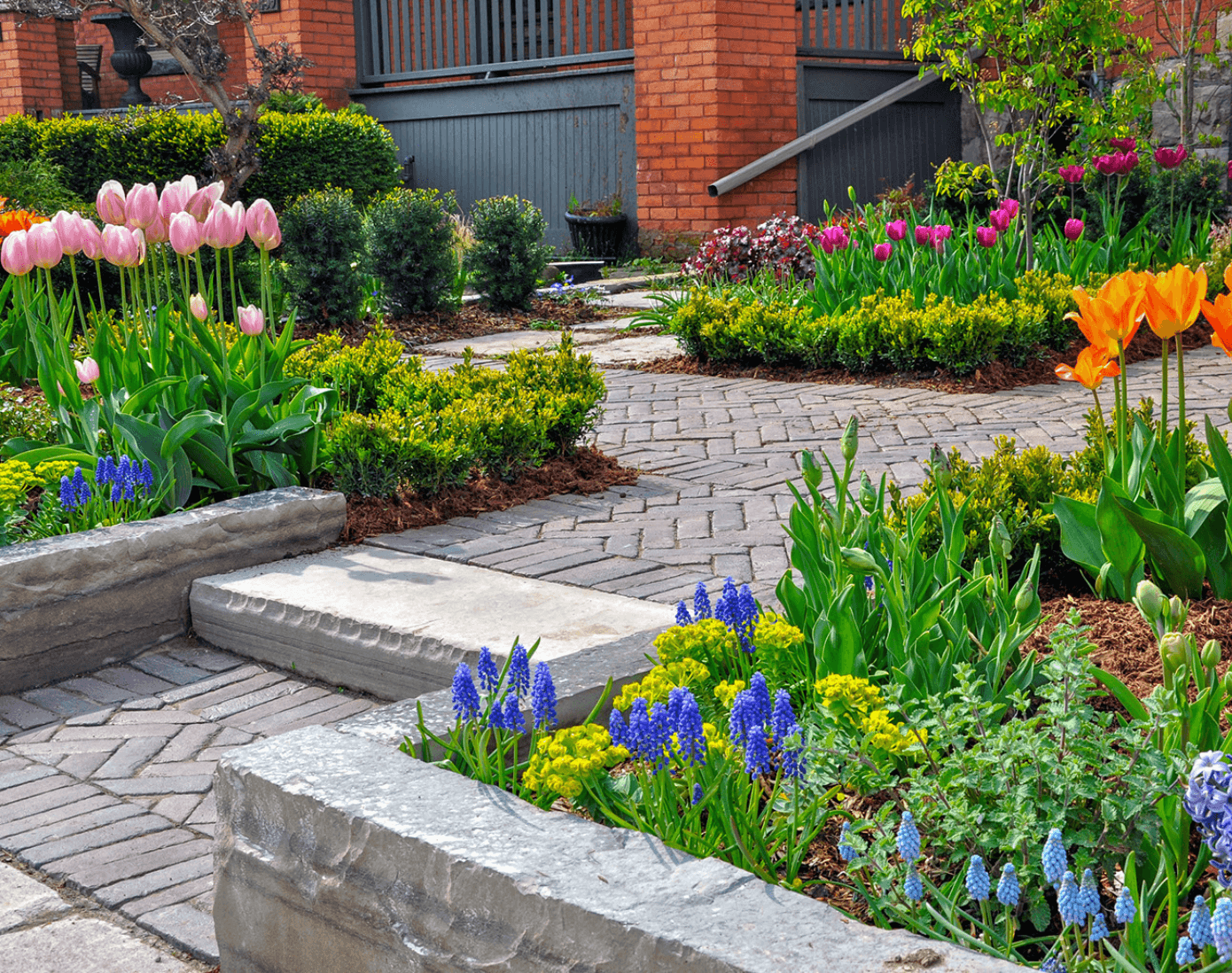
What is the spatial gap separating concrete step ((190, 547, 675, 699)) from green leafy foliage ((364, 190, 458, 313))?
5567mm

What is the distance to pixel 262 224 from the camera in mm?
4301

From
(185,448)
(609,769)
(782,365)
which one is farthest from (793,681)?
(782,365)

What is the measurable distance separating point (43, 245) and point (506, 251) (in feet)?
19.8

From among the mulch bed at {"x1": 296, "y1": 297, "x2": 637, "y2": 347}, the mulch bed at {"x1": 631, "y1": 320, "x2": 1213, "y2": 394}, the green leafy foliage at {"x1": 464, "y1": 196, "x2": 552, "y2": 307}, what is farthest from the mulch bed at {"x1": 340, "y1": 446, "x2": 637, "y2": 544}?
the green leafy foliage at {"x1": 464, "y1": 196, "x2": 552, "y2": 307}

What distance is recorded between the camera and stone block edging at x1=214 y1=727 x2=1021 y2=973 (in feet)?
5.26

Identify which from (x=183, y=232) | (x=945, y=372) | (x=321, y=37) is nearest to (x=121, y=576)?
(x=183, y=232)

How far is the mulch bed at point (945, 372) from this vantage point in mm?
7035

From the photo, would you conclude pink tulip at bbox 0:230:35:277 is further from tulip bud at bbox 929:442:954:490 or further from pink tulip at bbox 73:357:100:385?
tulip bud at bbox 929:442:954:490

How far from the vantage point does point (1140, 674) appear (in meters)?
2.46

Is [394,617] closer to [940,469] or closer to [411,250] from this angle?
[940,469]

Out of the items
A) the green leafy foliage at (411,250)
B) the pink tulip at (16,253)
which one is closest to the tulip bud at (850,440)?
the pink tulip at (16,253)

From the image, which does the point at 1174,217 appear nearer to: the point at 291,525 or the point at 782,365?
the point at 782,365

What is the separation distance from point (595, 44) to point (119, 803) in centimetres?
1167

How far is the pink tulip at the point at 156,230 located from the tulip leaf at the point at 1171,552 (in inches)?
125
